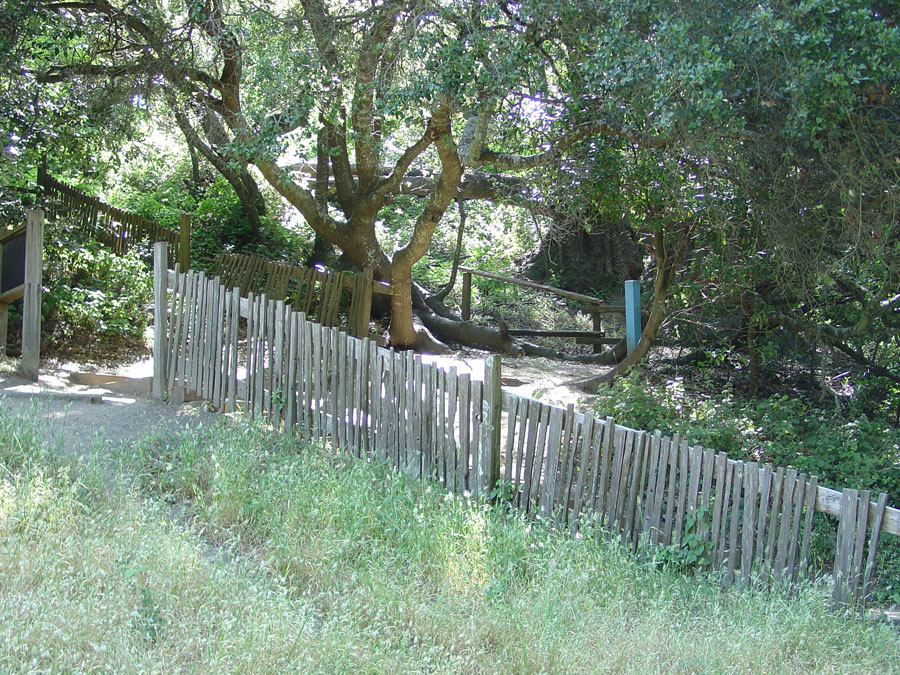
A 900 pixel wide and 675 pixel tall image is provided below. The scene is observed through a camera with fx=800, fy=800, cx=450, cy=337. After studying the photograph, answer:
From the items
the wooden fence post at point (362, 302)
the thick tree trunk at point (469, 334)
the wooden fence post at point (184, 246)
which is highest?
the wooden fence post at point (184, 246)

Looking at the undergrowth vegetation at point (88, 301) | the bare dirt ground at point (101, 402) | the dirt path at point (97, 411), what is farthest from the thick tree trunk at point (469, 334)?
the dirt path at point (97, 411)

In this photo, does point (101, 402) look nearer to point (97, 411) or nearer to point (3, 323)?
point (97, 411)

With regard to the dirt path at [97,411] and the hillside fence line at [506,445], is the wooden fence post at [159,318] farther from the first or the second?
the dirt path at [97,411]

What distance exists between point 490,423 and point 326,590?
222cm

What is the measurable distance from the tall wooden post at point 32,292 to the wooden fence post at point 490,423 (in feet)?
19.1

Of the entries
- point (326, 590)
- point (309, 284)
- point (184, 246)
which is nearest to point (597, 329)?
point (309, 284)

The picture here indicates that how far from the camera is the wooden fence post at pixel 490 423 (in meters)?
6.19

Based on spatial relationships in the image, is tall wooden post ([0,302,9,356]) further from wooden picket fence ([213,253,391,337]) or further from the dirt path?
wooden picket fence ([213,253,391,337])

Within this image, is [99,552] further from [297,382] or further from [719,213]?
[719,213]

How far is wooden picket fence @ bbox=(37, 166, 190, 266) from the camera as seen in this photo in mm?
13898

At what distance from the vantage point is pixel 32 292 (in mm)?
9125

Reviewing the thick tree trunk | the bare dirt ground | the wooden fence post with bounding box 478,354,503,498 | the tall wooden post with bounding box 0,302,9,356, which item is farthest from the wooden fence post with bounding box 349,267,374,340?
the wooden fence post with bounding box 478,354,503,498

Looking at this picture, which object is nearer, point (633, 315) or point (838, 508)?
point (838, 508)

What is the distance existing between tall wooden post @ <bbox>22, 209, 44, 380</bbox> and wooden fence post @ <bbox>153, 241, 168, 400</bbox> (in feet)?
5.98
